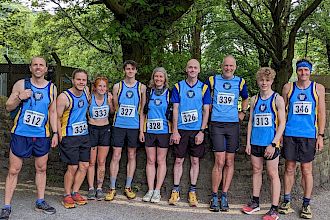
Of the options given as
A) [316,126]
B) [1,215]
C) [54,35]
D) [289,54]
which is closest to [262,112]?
[316,126]

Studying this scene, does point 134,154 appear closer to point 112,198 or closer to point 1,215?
point 112,198

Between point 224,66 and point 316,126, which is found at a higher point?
point 224,66

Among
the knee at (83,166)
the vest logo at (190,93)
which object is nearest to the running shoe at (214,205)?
the vest logo at (190,93)

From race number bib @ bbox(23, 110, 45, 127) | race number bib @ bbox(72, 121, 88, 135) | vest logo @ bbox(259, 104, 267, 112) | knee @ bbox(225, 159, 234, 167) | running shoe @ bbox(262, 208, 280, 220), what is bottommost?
running shoe @ bbox(262, 208, 280, 220)

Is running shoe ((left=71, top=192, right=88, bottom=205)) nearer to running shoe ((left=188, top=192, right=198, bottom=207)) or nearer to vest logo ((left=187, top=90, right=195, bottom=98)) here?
running shoe ((left=188, top=192, right=198, bottom=207))

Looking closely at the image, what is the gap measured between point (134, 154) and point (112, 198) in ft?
2.39

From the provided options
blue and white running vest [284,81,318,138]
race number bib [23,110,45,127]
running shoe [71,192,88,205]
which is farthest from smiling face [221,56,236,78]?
running shoe [71,192,88,205]

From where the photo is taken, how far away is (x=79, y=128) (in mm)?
5965

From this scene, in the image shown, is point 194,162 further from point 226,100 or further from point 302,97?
point 302,97

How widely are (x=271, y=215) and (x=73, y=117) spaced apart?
9.77 ft

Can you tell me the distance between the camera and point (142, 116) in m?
6.33

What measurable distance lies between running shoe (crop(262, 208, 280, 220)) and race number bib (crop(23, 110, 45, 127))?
3190mm

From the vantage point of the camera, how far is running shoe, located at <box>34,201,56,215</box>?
5691mm

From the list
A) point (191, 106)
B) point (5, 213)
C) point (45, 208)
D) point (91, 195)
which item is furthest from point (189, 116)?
point (5, 213)
